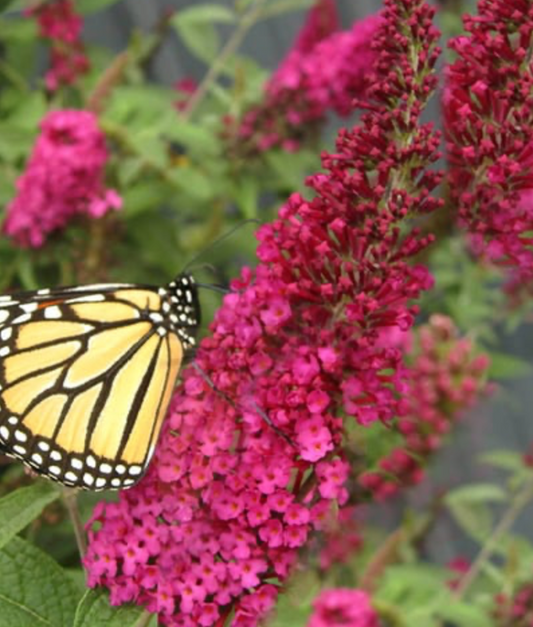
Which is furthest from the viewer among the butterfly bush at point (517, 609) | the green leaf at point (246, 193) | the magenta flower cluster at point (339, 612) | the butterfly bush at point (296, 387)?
the green leaf at point (246, 193)

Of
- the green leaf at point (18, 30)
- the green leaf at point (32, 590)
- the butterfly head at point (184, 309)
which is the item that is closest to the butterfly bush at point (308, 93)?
the green leaf at point (18, 30)

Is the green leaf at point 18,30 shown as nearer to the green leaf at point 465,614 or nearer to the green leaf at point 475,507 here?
the green leaf at point 475,507

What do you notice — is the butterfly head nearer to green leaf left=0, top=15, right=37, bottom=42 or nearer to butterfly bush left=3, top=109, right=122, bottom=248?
butterfly bush left=3, top=109, right=122, bottom=248

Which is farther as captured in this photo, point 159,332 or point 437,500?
point 437,500

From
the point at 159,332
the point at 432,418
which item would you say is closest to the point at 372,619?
the point at 432,418

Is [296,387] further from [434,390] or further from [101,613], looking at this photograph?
[434,390]

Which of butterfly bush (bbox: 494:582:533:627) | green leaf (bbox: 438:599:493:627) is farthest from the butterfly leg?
green leaf (bbox: 438:599:493:627)

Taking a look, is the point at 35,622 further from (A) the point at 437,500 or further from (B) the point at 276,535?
(A) the point at 437,500
